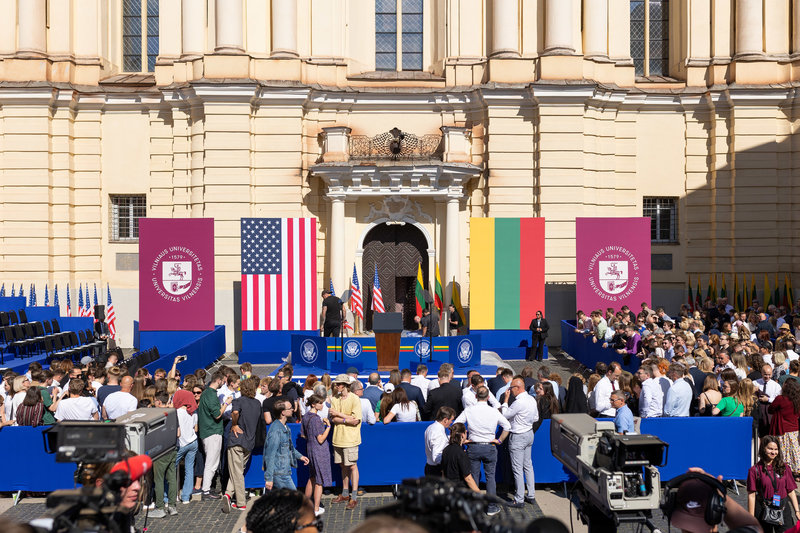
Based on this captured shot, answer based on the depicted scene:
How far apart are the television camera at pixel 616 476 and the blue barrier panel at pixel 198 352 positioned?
11841 mm

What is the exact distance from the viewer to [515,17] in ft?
85.6

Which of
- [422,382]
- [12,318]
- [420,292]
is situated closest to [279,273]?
[420,292]

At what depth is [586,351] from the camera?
72.4 feet

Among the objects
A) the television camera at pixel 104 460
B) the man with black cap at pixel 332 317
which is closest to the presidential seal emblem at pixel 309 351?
the man with black cap at pixel 332 317

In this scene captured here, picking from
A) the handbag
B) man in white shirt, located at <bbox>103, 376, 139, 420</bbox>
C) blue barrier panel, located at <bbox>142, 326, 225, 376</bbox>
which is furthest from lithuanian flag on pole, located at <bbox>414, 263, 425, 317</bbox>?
the handbag

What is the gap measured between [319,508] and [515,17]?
19.5 m

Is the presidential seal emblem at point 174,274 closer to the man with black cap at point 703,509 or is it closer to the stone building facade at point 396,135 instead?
the stone building facade at point 396,135

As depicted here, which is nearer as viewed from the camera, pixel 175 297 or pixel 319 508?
pixel 319 508

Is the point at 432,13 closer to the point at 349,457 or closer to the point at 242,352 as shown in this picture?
the point at 242,352

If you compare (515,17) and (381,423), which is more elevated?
(515,17)

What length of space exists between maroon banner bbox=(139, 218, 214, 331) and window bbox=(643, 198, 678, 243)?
1466 centimetres

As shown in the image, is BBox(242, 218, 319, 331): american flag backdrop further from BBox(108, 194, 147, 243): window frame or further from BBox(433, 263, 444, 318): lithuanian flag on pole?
BBox(108, 194, 147, 243): window frame

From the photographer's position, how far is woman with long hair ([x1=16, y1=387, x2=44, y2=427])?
11.3 metres

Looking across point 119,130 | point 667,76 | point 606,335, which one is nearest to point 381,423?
point 606,335
